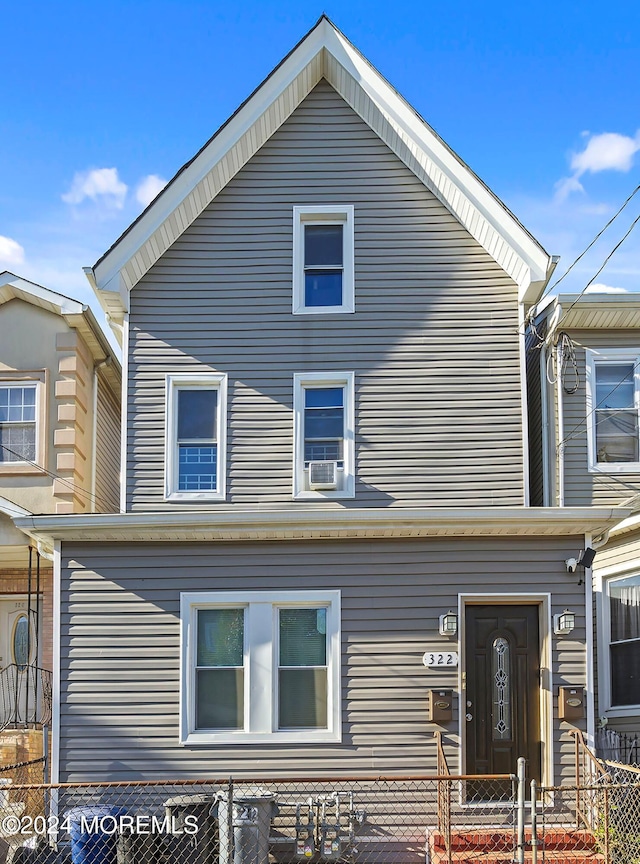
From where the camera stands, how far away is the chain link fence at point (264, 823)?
976cm

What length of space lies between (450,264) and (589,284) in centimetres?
172

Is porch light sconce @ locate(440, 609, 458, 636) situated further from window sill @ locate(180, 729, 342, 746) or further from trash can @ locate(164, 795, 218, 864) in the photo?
trash can @ locate(164, 795, 218, 864)

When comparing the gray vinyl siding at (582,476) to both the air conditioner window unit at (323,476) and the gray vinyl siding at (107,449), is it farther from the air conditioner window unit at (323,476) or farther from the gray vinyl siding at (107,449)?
the gray vinyl siding at (107,449)

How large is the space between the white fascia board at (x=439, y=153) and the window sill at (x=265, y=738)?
5.75m

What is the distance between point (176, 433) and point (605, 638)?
6.18 m

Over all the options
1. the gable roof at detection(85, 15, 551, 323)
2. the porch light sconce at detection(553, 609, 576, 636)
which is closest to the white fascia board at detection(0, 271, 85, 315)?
the gable roof at detection(85, 15, 551, 323)

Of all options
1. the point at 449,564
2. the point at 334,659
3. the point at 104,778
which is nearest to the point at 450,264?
the point at 449,564

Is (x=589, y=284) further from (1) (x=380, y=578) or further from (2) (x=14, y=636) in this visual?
(2) (x=14, y=636)

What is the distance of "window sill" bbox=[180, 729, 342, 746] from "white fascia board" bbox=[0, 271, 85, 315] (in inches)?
236

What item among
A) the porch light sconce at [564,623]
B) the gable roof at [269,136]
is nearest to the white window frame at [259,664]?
the porch light sconce at [564,623]

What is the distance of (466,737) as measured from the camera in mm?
11227

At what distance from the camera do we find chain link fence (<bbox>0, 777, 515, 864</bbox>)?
384 inches

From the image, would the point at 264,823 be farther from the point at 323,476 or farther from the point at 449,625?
the point at 323,476

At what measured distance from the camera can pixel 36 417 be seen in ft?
44.7
